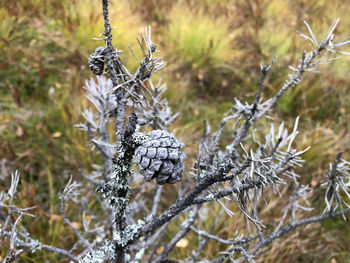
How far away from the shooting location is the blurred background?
1.61m

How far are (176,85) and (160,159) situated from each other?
6.06 feet

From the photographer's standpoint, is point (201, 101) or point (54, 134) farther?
point (201, 101)

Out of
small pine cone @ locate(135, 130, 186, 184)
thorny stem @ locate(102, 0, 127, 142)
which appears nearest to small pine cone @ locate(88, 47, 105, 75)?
thorny stem @ locate(102, 0, 127, 142)

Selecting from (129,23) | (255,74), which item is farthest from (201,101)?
(129,23)

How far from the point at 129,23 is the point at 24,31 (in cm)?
86

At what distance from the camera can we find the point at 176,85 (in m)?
2.38

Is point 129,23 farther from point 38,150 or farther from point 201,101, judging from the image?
point 38,150

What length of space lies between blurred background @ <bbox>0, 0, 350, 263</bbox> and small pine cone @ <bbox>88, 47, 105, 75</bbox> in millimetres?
622

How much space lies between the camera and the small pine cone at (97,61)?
646mm

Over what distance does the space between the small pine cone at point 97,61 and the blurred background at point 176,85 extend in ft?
2.04

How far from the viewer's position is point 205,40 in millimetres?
2867

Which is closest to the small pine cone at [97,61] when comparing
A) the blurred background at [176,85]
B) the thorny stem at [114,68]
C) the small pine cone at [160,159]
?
the thorny stem at [114,68]

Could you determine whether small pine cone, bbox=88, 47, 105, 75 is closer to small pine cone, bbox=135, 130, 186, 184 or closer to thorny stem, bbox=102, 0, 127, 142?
thorny stem, bbox=102, 0, 127, 142

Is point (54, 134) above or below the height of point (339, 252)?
above
